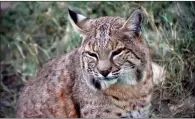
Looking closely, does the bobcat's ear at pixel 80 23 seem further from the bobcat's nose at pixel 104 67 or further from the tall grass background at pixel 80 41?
the tall grass background at pixel 80 41

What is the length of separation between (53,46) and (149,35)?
2.88 feet

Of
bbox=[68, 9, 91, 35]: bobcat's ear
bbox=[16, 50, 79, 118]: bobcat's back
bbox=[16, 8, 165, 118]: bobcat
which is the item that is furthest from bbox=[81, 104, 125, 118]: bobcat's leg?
bbox=[68, 9, 91, 35]: bobcat's ear

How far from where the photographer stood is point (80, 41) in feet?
15.1

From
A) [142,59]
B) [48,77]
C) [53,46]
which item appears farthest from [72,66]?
[53,46]

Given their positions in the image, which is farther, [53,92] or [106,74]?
[53,92]

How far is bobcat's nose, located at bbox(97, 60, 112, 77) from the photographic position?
152 inches

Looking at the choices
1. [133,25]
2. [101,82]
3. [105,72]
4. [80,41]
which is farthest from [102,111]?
[80,41]

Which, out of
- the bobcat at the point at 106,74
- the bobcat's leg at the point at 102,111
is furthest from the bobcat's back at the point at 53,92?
the bobcat's leg at the point at 102,111

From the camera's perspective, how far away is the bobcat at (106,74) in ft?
12.9

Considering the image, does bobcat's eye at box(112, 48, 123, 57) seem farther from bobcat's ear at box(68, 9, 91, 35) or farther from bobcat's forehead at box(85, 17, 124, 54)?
bobcat's ear at box(68, 9, 91, 35)

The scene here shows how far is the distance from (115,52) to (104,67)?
0.48 ft

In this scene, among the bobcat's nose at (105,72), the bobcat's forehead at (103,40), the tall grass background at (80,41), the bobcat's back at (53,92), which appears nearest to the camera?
the bobcat's nose at (105,72)

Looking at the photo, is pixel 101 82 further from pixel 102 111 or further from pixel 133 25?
pixel 133 25

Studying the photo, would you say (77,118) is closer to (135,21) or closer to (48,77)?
(48,77)
